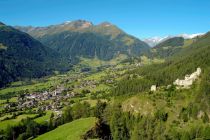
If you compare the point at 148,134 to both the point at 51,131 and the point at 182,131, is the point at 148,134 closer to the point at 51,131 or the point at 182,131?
the point at 182,131

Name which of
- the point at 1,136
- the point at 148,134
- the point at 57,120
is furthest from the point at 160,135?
the point at 1,136

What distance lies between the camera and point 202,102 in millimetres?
177250

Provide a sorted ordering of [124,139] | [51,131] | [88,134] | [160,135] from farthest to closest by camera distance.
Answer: [51,131]
[124,139]
[160,135]
[88,134]

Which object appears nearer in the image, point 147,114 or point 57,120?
point 147,114

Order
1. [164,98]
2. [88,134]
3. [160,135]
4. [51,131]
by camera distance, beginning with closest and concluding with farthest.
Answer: [88,134] → [160,135] → [51,131] → [164,98]

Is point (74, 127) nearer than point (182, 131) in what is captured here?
No

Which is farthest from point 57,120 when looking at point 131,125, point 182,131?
point 182,131

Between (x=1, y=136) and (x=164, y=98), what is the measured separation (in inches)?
4159

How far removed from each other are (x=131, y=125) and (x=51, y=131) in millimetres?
47509

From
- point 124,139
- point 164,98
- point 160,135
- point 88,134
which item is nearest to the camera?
point 88,134

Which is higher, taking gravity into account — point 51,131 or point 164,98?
point 164,98

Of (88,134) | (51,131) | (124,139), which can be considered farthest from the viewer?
(51,131)

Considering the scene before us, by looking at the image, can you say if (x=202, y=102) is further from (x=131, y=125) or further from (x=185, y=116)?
(x=131, y=125)

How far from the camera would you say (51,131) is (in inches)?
6934
